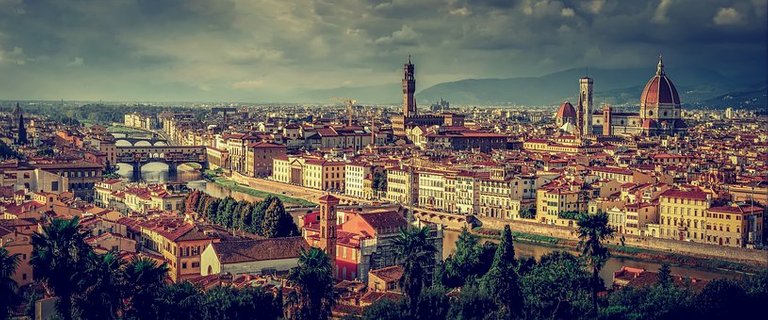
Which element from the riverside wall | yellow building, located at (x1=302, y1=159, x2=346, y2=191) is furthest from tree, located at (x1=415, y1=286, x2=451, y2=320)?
yellow building, located at (x1=302, y1=159, x2=346, y2=191)

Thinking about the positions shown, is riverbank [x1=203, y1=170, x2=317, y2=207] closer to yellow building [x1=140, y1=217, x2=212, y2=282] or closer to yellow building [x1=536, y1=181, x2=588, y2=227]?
yellow building [x1=536, y1=181, x2=588, y2=227]

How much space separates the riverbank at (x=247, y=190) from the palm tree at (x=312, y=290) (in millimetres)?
15929

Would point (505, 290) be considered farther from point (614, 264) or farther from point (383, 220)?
point (614, 264)

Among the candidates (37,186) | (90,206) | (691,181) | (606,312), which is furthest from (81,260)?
(691,181)

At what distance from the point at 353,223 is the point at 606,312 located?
214 inches

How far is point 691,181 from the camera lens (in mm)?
26578

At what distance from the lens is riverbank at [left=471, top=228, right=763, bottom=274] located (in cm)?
1861

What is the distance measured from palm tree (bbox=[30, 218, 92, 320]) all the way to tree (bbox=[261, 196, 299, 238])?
23.3 ft

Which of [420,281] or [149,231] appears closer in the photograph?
[420,281]

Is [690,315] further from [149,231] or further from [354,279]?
[149,231]

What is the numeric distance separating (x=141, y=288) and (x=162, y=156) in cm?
3291

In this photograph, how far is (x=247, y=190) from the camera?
3412 centimetres

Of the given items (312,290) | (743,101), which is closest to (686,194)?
(312,290)

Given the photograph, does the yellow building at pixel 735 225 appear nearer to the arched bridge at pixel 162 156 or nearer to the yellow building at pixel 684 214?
the yellow building at pixel 684 214
